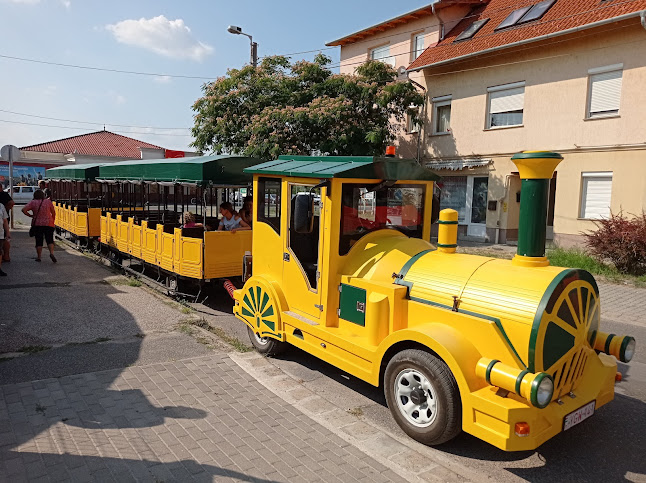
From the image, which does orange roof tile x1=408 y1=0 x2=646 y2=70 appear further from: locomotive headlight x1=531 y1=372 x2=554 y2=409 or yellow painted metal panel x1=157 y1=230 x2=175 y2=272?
locomotive headlight x1=531 y1=372 x2=554 y2=409

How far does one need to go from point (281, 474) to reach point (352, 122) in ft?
47.6

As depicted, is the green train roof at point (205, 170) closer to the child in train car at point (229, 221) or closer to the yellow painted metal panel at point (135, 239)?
the child in train car at point (229, 221)

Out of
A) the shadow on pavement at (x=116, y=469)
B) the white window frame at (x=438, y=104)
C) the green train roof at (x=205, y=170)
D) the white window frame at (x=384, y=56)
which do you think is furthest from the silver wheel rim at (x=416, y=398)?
the white window frame at (x=384, y=56)

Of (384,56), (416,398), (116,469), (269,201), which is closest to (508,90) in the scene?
(384,56)

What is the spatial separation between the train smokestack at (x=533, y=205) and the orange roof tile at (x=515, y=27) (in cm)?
1181

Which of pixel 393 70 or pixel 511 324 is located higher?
pixel 393 70

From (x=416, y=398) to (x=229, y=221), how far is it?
17.9 ft

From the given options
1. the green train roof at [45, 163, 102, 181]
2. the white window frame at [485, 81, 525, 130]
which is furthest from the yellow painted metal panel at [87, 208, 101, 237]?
the white window frame at [485, 81, 525, 130]

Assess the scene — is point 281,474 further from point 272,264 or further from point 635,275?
point 635,275

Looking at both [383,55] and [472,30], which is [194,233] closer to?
[472,30]

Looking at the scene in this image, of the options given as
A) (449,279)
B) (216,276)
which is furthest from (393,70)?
(449,279)

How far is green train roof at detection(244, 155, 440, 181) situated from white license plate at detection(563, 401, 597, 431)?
8.43 ft

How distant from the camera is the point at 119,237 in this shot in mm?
11383

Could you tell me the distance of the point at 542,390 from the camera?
3215 millimetres
